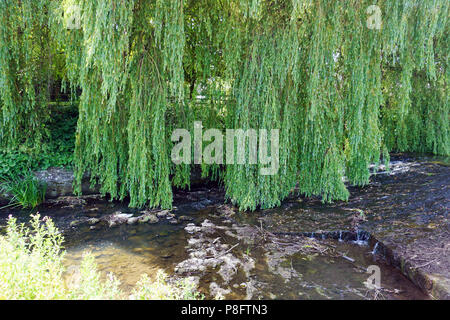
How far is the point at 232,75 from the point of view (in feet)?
14.6

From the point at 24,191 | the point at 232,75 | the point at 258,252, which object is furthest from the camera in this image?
the point at 24,191

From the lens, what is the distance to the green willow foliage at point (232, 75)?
3893mm

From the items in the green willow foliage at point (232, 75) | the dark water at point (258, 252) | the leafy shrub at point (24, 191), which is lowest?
the dark water at point (258, 252)

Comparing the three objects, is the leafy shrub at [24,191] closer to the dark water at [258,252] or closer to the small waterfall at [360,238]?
the dark water at [258,252]

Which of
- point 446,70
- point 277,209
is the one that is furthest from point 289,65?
point 446,70

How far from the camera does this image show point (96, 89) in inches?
159

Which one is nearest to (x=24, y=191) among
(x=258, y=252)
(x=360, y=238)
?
(x=258, y=252)

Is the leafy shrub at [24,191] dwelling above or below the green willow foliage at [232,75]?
below

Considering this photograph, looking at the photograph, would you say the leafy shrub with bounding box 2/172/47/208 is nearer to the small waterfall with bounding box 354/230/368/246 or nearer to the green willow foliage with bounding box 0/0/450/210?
the green willow foliage with bounding box 0/0/450/210

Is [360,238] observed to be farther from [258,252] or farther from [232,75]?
[232,75]

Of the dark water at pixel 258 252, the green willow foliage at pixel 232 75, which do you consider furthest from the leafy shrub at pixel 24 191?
the green willow foliage at pixel 232 75

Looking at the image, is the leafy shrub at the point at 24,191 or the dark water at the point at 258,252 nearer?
the dark water at the point at 258,252

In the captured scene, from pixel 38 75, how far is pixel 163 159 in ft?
9.30

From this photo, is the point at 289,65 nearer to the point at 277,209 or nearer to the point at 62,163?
the point at 277,209
